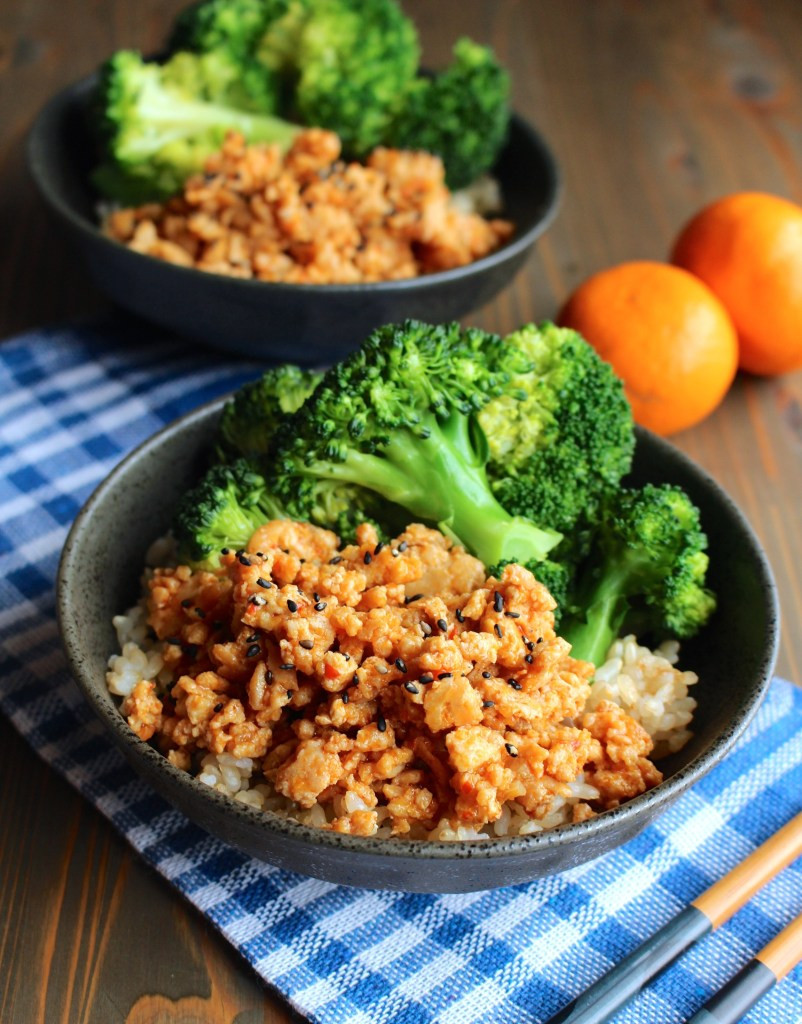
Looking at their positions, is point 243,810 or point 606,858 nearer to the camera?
point 243,810

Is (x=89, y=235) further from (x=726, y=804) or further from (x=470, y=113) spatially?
(x=726, y=804)

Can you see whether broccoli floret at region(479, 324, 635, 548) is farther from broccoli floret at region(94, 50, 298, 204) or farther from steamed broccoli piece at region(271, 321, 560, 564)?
broccoli floret at region(94, 50, 298, 204)

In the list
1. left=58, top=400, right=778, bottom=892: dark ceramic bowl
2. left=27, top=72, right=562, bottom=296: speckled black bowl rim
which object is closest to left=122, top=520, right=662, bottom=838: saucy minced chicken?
left=58, top=400, right=778, bottom=892: dark ceramic bowl

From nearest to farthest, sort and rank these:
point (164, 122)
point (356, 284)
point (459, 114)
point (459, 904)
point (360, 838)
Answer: point (360, 838)
point (459, 904)
point (356, 284)
point (164, 122)
point (459, 114)

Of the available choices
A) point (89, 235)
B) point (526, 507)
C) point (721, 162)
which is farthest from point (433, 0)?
point (526, 507)

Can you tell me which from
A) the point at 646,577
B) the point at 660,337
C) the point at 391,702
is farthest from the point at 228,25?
the point at 391,702

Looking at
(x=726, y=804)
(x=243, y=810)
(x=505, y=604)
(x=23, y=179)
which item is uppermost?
(x=505, y=604)

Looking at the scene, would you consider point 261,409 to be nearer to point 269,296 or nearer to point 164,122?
point 269,296
